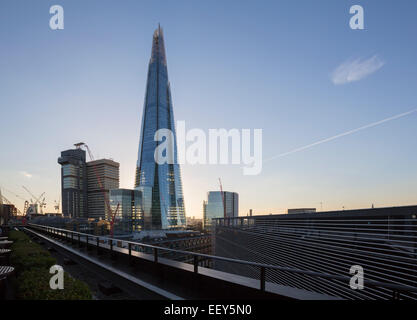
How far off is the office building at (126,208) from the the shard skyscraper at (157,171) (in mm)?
4297

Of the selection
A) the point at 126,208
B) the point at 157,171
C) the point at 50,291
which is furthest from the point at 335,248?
the point at 126,208

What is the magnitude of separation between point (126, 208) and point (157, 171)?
27.6 metres

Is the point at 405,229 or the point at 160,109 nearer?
the point at 405,229

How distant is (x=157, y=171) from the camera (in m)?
137

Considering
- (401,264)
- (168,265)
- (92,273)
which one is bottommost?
(401,264)

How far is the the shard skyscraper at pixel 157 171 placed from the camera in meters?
132

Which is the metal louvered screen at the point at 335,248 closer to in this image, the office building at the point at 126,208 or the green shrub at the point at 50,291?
the green shrub at the point at 50,291

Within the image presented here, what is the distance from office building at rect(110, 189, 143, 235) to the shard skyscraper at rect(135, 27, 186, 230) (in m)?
4.30

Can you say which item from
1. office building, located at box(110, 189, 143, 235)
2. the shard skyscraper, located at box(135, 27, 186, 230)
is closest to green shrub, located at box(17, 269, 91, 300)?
office building, located at box(110, 189, 143, 235)

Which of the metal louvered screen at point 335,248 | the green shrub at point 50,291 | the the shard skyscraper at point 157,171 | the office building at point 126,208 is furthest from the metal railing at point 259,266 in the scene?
the the shard skyscraper at point 157,171
